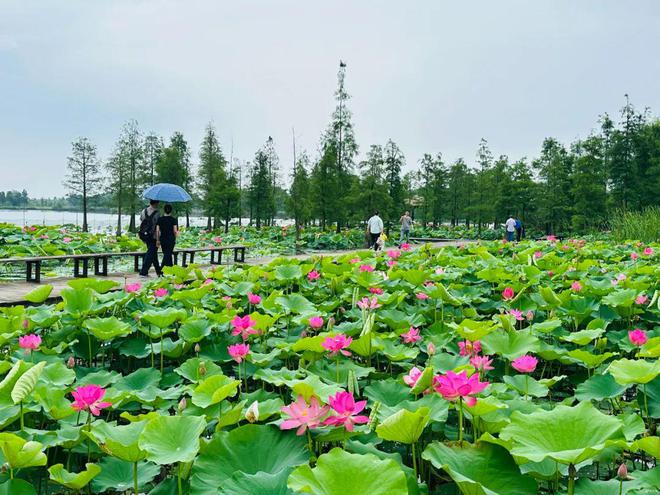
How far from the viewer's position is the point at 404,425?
43.4 inches

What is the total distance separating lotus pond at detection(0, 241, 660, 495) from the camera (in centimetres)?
109

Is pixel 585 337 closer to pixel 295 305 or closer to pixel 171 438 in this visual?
pixel 295 305

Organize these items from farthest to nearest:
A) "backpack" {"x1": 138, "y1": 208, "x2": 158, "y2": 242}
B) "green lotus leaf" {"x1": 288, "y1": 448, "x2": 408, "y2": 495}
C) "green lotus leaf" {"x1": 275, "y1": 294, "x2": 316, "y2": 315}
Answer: "backpack" {"x1": 138, "y1": 208, "x2": 158, "y2": 242} < "green lotus leaf" {"x1": 275, "y1": 294, "x2": 316, "y2": 315} < "green lotus leaf" {"x1": 288, "y1": 448, "x2": 408, "y2": 495}

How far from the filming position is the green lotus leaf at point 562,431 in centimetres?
108

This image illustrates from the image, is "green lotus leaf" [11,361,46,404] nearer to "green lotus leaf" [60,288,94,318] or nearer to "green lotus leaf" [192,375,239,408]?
"green lotus leaf" [192,375,239,408]

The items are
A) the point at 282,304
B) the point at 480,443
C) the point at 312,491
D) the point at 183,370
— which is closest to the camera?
the point at 312,491

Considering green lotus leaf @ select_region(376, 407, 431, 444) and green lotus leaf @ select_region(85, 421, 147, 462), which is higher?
green lotus leaf @ select_region(376, 407, 431, 444)

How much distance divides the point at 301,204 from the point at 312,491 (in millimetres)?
20710

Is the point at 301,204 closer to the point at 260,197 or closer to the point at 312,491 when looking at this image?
the point at 260,197

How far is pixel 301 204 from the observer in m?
21.4

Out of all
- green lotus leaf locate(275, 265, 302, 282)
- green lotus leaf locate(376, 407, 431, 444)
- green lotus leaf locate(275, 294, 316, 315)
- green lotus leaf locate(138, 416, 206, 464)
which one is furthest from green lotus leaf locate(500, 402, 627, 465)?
green lotus leaf locate(275, 265, 302, 282)

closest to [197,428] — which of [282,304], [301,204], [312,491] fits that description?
[312,491]

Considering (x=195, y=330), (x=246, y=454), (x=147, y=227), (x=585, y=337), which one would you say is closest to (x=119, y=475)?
(x=246, y=454)

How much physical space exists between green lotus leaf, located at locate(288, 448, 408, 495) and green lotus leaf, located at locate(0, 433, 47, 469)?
0.58 metres
